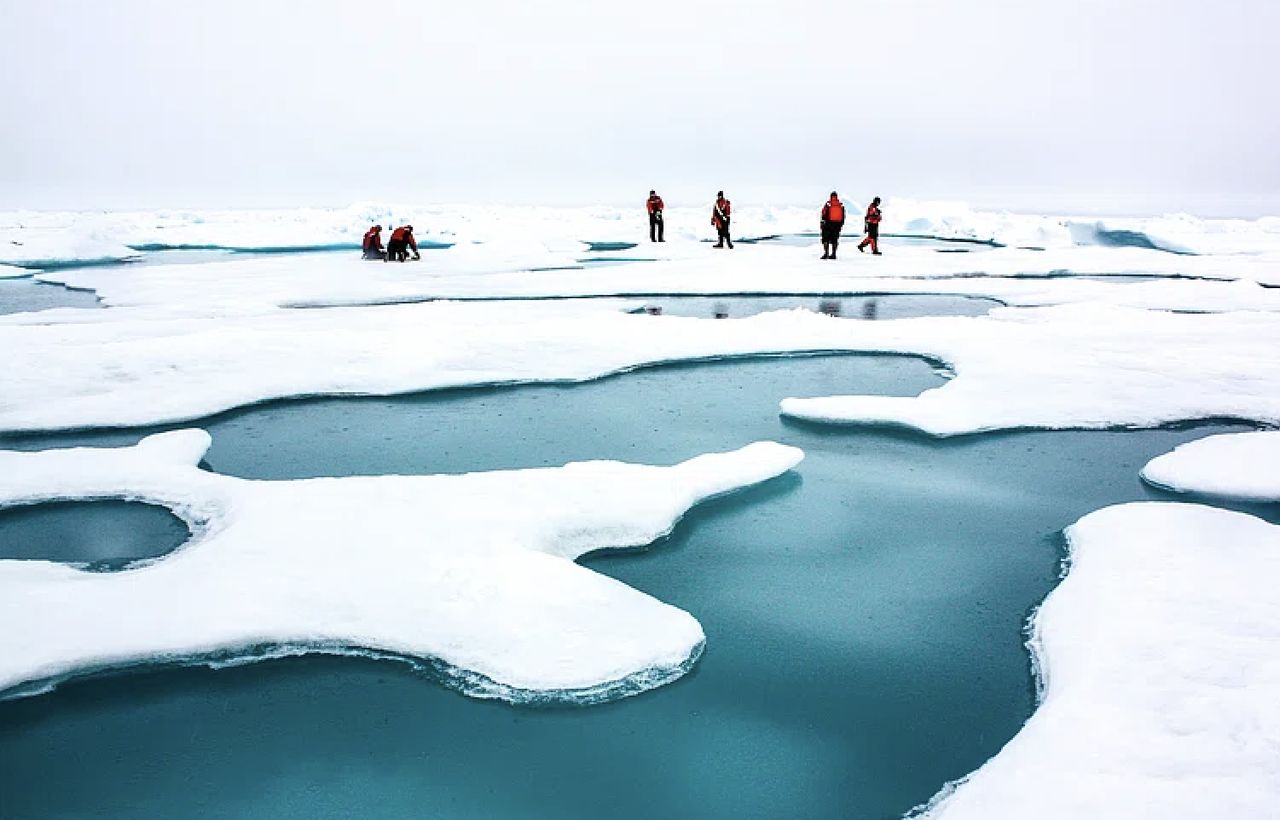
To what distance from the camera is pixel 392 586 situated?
12.3ft

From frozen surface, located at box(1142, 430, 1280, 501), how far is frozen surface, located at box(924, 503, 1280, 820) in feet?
2.57

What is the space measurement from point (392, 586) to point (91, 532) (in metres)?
2.13

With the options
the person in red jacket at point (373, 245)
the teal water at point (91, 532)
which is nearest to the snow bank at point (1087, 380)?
the teal water at point (91, 532)

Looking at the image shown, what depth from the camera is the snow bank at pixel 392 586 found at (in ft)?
10.7

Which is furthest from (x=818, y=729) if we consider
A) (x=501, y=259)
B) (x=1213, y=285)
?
(x=501, y=259)

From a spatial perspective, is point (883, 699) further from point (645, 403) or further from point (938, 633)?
point (645, 403)

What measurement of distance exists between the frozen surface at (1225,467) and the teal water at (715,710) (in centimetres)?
21

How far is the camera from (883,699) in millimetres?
3223

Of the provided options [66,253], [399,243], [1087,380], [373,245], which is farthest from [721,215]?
[66,253]

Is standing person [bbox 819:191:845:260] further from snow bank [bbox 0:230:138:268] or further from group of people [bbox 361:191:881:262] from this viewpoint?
snow bank [bbox 0:230:138:268]

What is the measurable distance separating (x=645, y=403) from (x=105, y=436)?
13.9 ft

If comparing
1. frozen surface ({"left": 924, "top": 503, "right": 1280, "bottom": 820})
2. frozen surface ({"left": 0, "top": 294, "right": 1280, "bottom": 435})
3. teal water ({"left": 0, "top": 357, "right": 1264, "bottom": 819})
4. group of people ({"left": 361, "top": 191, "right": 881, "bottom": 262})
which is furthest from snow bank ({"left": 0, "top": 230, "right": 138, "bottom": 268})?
frozen surface ({"left": 924, "top": 503, "right": 1280, "bottom": 820})

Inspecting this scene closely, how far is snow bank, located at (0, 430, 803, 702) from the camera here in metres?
3.27

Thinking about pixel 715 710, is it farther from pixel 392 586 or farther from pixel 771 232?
pixel 771 232
